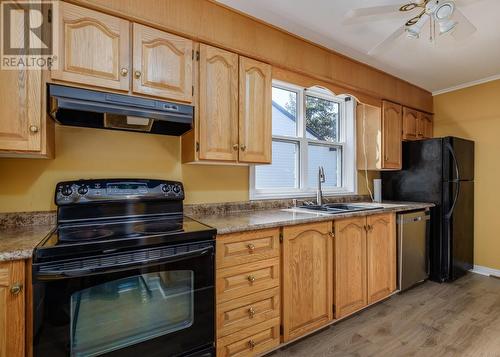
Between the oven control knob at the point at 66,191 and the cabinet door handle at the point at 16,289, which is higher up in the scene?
the oven control knob at the point at 66,191

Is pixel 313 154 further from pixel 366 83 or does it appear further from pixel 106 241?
pixel 106 241

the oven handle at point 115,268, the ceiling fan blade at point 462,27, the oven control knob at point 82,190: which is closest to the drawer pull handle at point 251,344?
the oven handle at point 115,268

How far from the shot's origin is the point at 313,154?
294 cm

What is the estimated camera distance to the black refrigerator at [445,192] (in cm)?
293

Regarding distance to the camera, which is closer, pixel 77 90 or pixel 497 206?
pixel 77 90

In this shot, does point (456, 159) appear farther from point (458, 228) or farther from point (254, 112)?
point (254, 112)

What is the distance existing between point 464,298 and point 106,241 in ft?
10.6

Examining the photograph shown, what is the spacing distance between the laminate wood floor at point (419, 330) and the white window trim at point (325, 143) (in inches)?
46.4

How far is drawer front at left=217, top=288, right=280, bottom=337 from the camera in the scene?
152 cm

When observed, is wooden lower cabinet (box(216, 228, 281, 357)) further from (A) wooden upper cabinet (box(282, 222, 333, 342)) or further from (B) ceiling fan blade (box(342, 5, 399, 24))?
(B) ceiling fan blade (box(342, 5, 399, 24))

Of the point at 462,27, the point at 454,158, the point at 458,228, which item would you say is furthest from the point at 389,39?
the point at 458,228

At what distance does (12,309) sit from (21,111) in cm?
90

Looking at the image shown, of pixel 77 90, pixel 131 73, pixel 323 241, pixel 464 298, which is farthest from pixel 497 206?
pixel 77 90

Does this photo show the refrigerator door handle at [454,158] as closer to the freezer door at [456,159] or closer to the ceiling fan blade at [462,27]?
the freezer door at [456,159]
